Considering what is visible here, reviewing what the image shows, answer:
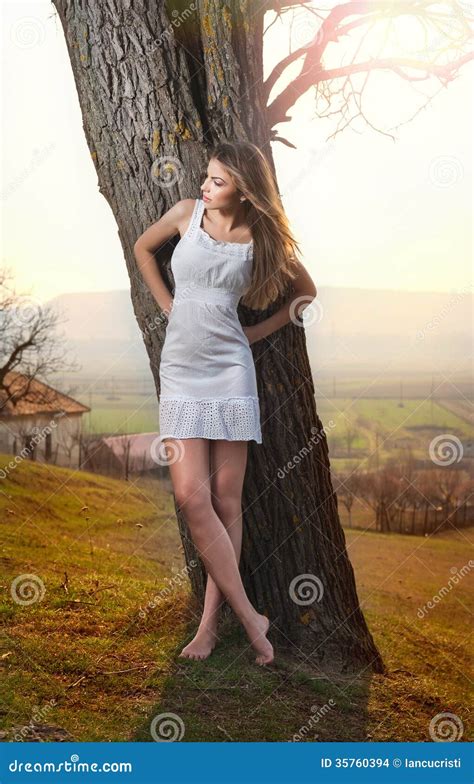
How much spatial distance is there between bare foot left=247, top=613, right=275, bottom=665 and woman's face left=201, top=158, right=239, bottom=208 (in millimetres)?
1734

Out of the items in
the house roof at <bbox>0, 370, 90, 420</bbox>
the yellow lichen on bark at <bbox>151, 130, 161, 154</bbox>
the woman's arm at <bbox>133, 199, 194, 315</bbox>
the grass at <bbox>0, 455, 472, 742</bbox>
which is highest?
the yellow lichen on bark at <bbox>151, 130, 161, 154</bbox>

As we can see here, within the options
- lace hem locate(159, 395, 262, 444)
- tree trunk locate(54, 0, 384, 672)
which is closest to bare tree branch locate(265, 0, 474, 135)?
tree trunk locate(54, 0, 384, 672)

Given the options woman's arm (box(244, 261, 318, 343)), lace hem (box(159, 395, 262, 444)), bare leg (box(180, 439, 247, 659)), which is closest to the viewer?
lace hem (box(159, 395, 262, 444))

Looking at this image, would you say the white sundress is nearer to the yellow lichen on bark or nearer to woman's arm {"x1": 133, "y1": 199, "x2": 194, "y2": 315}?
woman's arm {"x1": 133, "y1": 199, "x2": 194, "y2": 315}

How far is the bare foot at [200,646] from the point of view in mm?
3611

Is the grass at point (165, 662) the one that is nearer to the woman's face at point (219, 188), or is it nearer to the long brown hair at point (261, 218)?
the long brown hair at point (261, 218)

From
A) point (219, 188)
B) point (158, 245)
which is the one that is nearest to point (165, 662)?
point (158, 245)

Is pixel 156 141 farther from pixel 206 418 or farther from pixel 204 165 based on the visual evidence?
pixel 206 418

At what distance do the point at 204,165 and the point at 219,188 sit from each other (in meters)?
0.26

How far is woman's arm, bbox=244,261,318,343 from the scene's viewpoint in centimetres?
355

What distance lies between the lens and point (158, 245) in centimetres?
354

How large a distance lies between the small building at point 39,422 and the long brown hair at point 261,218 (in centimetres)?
278

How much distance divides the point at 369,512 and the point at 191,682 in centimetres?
272
